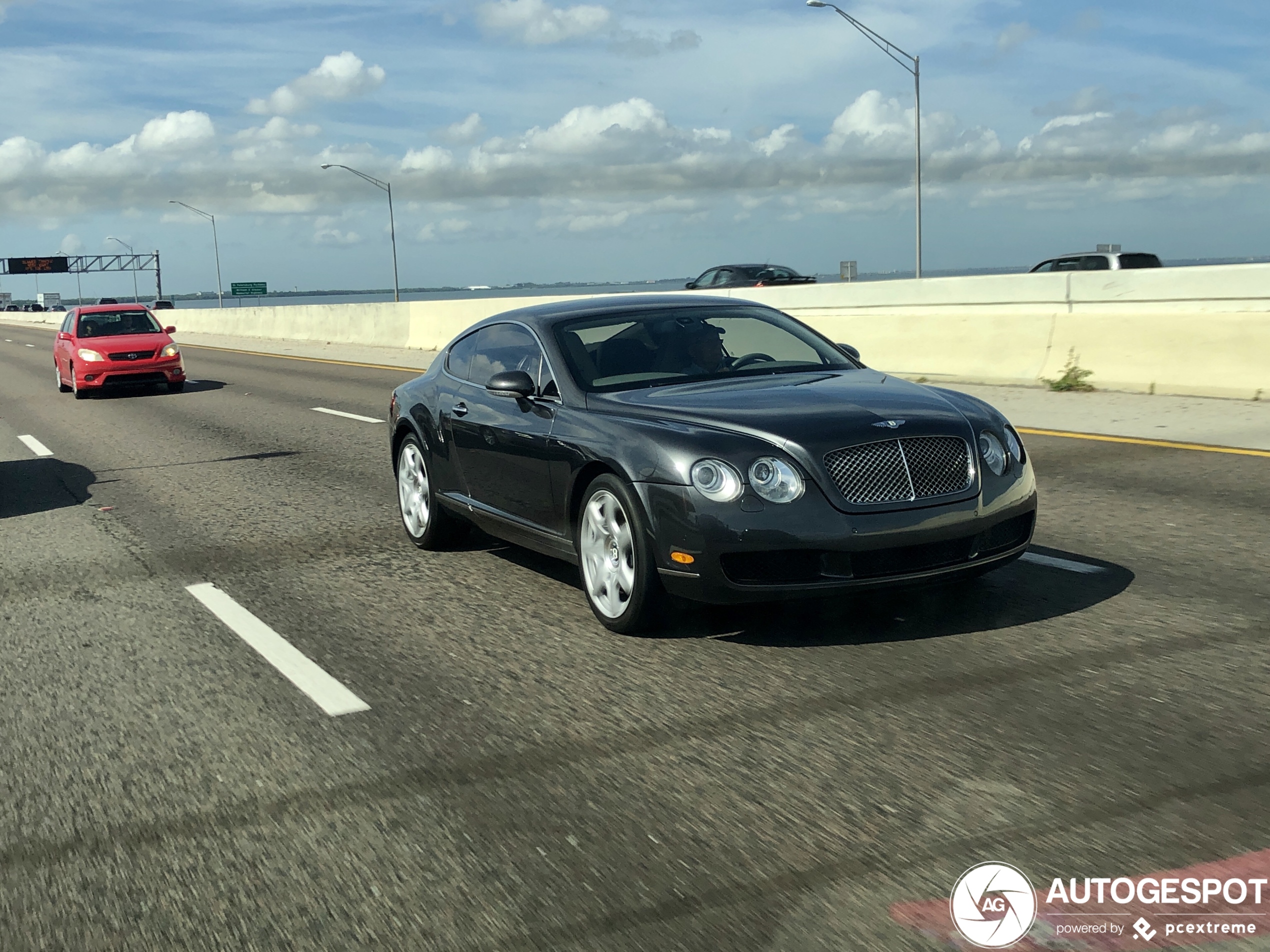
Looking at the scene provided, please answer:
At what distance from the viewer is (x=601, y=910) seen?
3.32 meters

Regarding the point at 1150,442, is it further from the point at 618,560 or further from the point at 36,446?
the point at 36,446

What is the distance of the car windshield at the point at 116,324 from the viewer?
76.6 feet

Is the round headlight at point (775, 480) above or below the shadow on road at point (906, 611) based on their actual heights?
above

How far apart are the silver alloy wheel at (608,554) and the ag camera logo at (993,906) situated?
255 cm

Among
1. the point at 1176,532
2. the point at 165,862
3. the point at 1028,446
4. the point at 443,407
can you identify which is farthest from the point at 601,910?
the point at 1028,446

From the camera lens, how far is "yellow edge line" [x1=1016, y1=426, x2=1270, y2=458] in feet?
35.1

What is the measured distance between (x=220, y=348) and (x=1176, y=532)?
36565mm

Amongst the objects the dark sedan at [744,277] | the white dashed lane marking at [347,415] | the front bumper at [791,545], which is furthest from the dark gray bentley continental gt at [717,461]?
the dark sedan at [744,277]

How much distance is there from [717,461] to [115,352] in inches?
743

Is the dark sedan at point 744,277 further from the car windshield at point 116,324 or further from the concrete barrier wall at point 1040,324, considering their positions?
the car windshield at point 116,324

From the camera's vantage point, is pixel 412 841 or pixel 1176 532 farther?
pixel 1176 532

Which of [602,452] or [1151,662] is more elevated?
[602,452]

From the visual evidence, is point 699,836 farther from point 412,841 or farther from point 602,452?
point 602,452

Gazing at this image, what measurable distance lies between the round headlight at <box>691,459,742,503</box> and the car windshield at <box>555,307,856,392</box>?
1115mm
